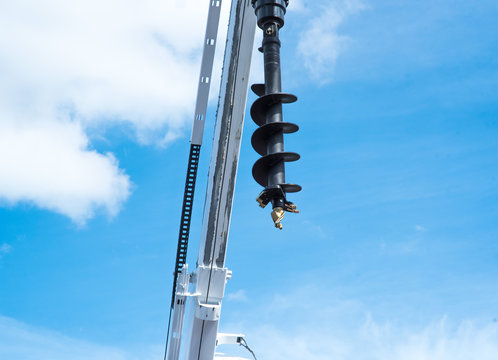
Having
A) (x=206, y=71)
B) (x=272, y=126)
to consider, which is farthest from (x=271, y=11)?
(x=206, y=71)

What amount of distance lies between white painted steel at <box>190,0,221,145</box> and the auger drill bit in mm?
1226

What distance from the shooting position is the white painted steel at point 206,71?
5031mm

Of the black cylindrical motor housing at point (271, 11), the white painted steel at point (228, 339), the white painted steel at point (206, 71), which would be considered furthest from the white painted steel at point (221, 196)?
the white painted steel at point (206, 71)

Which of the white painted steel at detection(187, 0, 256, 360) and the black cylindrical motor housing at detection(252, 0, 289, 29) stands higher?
the black cylindrical motor housing at detection(252, 0, 289, 29)

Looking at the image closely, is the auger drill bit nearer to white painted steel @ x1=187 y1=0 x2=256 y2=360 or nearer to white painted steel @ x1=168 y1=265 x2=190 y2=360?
white painted steel @ x1=187 y1=0 x2=256 y2=360

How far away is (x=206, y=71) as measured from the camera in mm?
5109

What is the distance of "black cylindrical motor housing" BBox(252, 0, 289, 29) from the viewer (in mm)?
3785

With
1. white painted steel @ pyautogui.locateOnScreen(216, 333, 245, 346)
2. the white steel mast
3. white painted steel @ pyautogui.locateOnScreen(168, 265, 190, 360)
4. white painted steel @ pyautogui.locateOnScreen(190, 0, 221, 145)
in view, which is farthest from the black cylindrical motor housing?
white painted steel @ pyautogui.locateOnScreen(216, 333, 245, 346)

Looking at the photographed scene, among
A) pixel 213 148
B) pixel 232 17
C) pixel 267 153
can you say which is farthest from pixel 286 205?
pixel 232 17

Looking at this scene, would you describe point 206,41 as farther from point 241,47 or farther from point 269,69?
point 269,69

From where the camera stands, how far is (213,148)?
14.7ft

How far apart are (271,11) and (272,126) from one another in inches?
35.3

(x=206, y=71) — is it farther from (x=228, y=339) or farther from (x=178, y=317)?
(x=228, y=339)

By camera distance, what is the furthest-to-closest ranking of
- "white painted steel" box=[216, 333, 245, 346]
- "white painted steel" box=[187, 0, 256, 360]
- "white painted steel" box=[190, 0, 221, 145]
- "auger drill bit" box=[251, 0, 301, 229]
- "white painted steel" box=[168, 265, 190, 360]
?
"white painted steel" box=[190, 0, 221, 145], "white painted steel" box=[168, 265, 190, 360], "white painted steel" box=[216, 333, 245, 346], "white painted steel" box=[187, 0, 256, 360], "auger drill bit" box=[251, 0, 301, 229]
